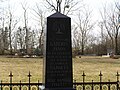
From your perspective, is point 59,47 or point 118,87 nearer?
point 59,47

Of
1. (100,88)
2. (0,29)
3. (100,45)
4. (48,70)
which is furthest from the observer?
(100,45)

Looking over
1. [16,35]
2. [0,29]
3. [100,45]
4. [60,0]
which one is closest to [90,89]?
[60,0]

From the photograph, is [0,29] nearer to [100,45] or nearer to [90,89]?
[100,45]

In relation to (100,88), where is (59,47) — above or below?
above

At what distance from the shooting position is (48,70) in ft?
25.4

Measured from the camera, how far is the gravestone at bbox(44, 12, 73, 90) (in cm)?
775

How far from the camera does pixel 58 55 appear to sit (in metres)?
7.82

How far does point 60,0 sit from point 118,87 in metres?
31.3

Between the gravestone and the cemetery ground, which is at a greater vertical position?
the gravestone

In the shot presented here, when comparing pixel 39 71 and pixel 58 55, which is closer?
pixel 58 55

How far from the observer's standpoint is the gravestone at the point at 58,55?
305 inches

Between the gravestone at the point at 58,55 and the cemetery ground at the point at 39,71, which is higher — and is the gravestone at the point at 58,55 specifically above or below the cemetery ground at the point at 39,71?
above

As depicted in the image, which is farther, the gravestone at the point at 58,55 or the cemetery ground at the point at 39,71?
the cemetery ground at the point at 39,71

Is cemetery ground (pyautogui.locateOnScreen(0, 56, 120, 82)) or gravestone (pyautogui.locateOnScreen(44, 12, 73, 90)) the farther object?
cemetery ground (pyautogui.locateOnScreen(0, 56, 120, 82))
